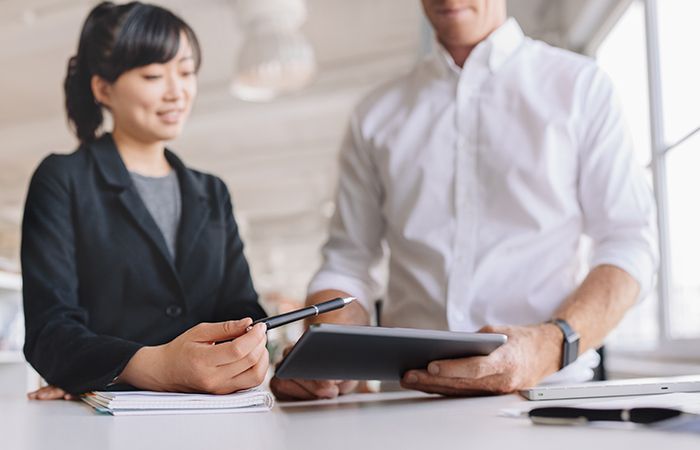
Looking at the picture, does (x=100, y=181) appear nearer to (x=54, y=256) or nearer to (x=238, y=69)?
(x=54, y=256)

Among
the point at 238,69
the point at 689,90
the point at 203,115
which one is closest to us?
the point at 689,90

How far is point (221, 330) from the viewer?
0.89 m

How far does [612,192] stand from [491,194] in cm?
23

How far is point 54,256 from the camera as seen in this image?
1.14 meters

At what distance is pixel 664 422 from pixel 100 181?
0.91 m

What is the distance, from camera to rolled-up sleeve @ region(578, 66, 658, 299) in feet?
4.63

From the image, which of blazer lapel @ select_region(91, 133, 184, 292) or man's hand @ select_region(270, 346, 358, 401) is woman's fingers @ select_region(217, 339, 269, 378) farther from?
blazer lapel @ select_region(91, 133, 184, 292)

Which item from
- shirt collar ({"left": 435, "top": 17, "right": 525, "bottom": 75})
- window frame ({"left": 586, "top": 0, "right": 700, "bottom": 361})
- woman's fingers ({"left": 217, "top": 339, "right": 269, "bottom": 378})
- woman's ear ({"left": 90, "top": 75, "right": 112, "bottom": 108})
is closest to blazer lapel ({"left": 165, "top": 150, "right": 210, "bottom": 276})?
woman's ear ({"left": 90, "top": 75, "right": 112, "bottom": 108})

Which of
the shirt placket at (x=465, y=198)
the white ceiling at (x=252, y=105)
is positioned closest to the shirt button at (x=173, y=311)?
the shirt placket at (x=465, y=198)

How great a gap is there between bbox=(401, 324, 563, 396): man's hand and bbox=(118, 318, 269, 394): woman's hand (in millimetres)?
233

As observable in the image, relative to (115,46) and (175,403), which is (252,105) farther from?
(175,403)

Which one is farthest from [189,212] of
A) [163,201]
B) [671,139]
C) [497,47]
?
[671,139]

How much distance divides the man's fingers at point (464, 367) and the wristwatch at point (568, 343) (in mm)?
229

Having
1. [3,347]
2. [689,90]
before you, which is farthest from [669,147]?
[3,347]
